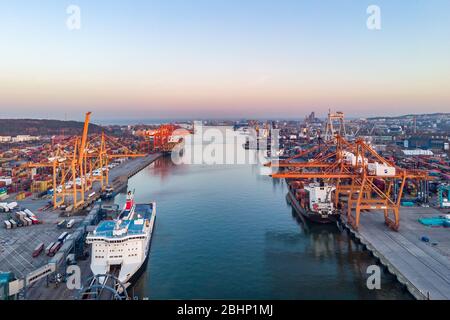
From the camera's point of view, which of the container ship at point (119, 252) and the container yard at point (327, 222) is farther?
the container ship at point (119, 252)

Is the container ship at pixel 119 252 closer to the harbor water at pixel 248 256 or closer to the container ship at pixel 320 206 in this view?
the harbor water at pixel 248 256

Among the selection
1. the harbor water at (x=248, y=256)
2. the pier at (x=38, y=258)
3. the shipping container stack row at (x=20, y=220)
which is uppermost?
the shipping container stack row at (x=20, y=220)

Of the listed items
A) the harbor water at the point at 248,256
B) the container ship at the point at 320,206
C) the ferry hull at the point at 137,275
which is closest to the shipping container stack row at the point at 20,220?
the harbor water at the point at 248,256

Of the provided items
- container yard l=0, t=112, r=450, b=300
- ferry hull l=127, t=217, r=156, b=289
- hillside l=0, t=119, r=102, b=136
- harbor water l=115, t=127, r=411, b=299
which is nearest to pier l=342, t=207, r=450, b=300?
container yard l=0, t=112, r=450, b=300

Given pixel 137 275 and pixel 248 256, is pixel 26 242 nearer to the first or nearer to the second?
pixel 137 275

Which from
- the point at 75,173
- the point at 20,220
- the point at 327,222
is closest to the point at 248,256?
the point at 327,222

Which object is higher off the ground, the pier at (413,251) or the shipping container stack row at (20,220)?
the shipping container stack row at (20,220)

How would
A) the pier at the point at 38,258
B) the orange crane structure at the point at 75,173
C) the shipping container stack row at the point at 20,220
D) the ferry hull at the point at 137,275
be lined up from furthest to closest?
the orange crane structure at the point at 75,173
the shipping container stack row at the point at 20,220
the ferry hull at the point at 137,275
the pier at the point at 38,258
